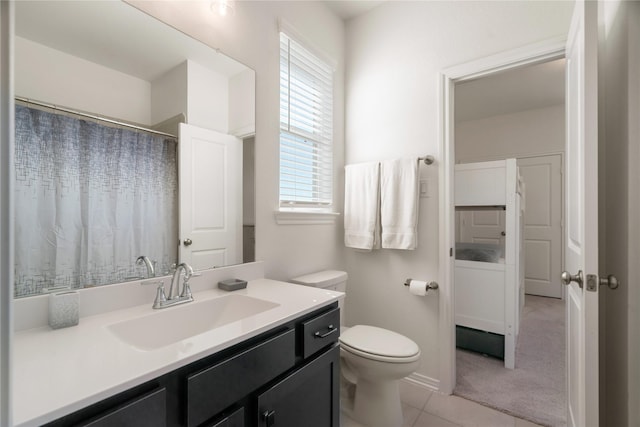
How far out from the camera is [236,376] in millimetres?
879

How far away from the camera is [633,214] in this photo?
1097mm

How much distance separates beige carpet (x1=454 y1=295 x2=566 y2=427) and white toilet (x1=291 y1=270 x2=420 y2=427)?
2.13 ft

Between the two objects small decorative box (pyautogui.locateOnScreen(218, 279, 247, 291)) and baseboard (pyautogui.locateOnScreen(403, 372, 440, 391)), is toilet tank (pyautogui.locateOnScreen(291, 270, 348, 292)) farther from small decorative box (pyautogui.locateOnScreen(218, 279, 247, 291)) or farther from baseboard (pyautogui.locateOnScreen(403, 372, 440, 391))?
baseboard (pyautogui.locateOnScreen(403, 372, 440, 391))

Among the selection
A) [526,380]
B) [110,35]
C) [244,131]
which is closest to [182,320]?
[244,131]

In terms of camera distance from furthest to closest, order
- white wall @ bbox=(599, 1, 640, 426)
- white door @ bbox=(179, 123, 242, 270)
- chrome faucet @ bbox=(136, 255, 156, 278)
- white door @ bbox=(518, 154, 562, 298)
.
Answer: white door @ bbox=(518, 154, 562, 298) → white door @ bbox=(179, 123, 242, 270) → chrome faucet @ bbox=(136, 255, 156, 278) → white wall @ bbox=(599, 1, 640, 426)

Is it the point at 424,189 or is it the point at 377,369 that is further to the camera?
the point at 424,189

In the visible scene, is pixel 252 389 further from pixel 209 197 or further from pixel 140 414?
pixel 209 197

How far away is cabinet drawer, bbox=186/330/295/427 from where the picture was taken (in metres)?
0.78

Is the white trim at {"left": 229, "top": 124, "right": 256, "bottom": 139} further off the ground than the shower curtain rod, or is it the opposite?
the white trim at {"left": 229, "top": 124, "right": 256, "bottom": 139}

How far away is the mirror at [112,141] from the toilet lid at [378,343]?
31.5 inches

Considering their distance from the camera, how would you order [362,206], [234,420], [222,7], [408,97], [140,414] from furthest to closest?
[362,206], [408,97], [222,7], [234,420], [140,414]

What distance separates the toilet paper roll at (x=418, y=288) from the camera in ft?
6.53

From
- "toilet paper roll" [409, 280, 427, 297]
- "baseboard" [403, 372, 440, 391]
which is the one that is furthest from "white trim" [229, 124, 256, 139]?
"baseboard" [403, 372, 440, 391]

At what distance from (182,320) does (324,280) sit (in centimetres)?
93
